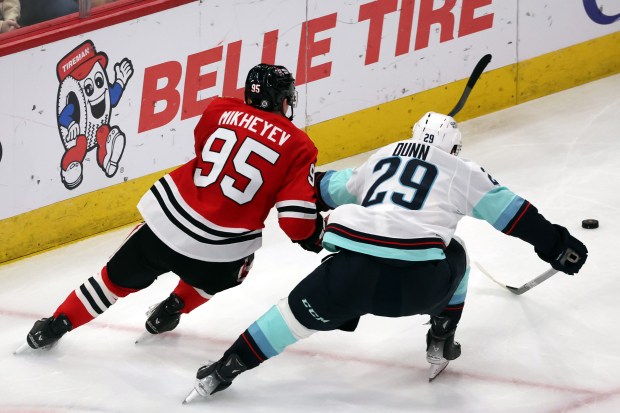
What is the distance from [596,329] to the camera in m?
4.09

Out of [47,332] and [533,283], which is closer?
[47,332]

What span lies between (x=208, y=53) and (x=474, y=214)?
6.56 feet

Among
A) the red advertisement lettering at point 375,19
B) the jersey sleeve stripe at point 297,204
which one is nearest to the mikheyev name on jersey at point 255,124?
the jersey sleeve stripe at point 297,204

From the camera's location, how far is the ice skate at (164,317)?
4148 mm

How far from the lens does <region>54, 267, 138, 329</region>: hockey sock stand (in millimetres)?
3959

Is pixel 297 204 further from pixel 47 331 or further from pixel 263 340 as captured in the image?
pixel 47 331

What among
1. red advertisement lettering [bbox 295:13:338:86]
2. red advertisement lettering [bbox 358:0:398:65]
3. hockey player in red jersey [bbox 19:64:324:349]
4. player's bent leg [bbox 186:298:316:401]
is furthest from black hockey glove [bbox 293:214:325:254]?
red advertisement lettering [bbox 358:0:398:65]

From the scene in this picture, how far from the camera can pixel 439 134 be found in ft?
11.8

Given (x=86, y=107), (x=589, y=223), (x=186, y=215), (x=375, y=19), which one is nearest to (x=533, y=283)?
(x=589, y=223)

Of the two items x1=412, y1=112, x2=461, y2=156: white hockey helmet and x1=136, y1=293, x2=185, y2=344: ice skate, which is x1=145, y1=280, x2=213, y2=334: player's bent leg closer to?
x1=136, y1=293, x2=185, y2=344: ice skate

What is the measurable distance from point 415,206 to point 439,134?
254mm

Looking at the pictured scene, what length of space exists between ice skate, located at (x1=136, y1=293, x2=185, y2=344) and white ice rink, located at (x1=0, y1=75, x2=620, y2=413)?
0.13 feet

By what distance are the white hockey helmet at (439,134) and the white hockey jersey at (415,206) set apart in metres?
0.04

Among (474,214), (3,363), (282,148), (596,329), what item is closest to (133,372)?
(3,363)
